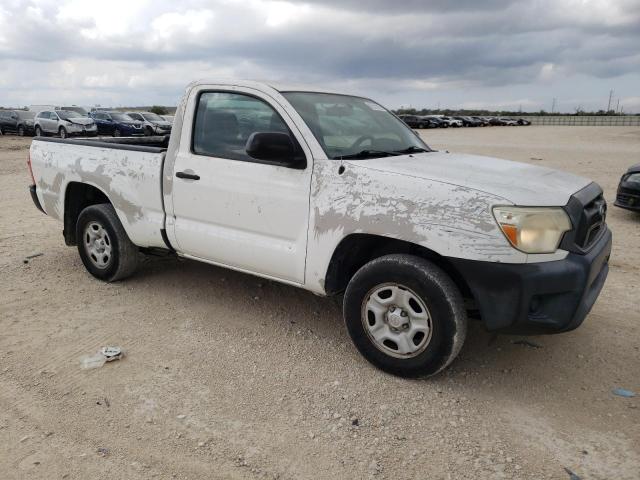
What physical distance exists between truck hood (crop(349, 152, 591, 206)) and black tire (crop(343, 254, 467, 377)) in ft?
1.78

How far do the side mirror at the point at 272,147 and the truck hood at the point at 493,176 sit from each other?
405 mm

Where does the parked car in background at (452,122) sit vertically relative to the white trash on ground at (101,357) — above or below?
above

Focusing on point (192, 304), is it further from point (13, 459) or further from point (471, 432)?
point (471, 432)

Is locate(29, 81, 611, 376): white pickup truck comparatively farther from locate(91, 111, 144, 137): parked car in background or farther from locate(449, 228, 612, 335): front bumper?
locate(91, 111, 144, 137): parked car in background

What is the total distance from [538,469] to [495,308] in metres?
0.86

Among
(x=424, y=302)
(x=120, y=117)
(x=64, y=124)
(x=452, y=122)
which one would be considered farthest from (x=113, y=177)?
(x=452, y=122)

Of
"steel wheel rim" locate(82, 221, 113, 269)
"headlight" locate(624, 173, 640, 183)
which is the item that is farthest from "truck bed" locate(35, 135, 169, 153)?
"headlight" locate(624, 173, 640, 183)

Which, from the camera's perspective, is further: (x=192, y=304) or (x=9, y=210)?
(x=9, y=210)

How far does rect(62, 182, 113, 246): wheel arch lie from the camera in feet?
17.4

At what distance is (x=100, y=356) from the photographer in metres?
3.79

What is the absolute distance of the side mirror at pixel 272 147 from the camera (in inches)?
138

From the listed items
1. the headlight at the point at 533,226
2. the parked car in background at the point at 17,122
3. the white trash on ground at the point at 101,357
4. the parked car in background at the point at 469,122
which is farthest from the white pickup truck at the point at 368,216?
the parked car in background at the point at 469,122

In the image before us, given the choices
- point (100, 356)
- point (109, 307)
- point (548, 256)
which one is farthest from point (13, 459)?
point (548, 256)

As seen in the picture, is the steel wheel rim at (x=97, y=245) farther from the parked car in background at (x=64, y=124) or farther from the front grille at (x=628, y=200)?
the parked car in background at (x=64, y=124)
